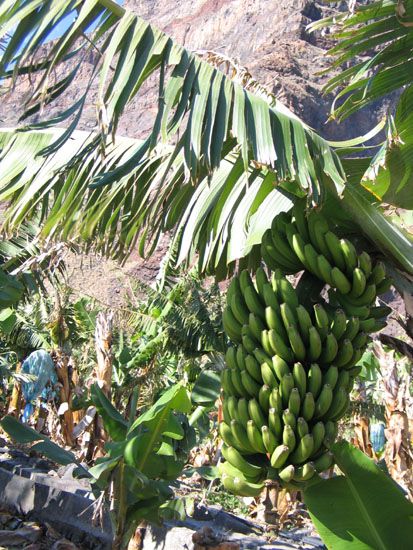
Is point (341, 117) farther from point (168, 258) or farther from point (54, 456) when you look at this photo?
point (168, 258)

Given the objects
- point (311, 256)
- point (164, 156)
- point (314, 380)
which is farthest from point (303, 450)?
point (164, 156)

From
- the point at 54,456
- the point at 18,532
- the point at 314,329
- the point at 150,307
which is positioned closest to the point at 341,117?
the point at 314,329

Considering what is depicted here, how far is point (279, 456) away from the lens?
2.93 metres

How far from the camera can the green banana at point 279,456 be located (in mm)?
2910

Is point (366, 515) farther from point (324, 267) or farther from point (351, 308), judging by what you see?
point (324, 267)

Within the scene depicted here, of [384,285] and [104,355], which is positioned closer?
[384,285]

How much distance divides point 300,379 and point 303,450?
1.04ft

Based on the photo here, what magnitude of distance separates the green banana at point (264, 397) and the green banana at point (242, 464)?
0.29 metres

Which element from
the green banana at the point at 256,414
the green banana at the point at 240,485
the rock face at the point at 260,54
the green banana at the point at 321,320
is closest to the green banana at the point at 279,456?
the green banana at the point at 256,414

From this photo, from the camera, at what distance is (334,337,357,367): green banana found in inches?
125

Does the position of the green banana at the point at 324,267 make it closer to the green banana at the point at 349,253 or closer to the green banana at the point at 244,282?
the green banana at the point at 349,253

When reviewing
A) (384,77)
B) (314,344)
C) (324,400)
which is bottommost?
(324,400)

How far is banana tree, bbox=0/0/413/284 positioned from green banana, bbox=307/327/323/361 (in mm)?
599

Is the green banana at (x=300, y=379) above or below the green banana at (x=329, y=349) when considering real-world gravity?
below
